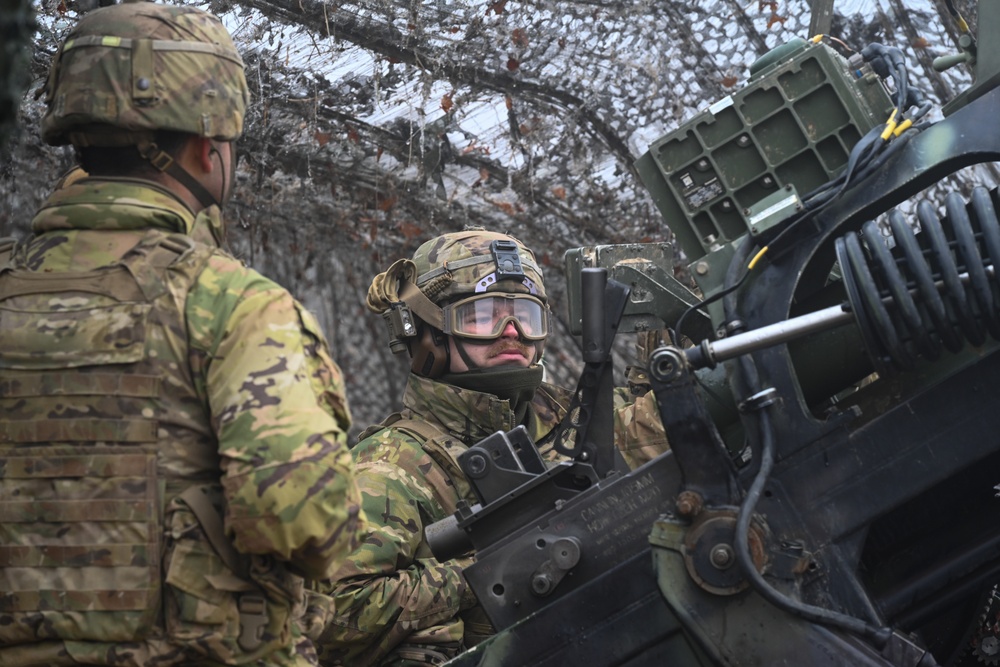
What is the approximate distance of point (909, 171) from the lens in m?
3.22

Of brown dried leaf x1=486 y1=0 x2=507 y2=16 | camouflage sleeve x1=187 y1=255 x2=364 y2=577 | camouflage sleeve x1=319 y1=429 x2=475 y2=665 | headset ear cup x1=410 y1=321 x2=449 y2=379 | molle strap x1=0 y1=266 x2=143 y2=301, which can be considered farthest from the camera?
brown dried leaf x1=486 y1=0 x2=507 y2=16

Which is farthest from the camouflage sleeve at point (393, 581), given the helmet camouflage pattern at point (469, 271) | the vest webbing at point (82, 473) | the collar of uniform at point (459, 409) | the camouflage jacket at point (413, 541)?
the vest webbing at point (82, 473)

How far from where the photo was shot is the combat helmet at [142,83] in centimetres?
275

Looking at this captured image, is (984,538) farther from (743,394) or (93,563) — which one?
(93,563)

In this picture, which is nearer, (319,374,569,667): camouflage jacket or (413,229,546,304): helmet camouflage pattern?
(319,374,569,667): camouflage jacket

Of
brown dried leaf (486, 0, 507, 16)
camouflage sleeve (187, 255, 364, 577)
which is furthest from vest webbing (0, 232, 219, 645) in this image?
brown dried leaf (486, 0, 507, 16)

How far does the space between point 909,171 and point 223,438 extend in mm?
1835

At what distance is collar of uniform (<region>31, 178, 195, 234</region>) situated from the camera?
8.98ft

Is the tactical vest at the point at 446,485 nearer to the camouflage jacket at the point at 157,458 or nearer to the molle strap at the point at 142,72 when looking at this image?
the camouflage jacket at the point at 157,458

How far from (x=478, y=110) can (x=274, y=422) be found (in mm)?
5210

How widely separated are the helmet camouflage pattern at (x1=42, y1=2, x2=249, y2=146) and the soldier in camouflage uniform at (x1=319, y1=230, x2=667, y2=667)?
Answer: 1620 millimetres

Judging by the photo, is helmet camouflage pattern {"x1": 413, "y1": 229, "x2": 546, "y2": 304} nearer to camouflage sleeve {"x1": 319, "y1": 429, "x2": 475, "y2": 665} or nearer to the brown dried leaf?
camouflage sleeve {"x1": 319, "y1": 429, "x2": 475, "y2": 665}

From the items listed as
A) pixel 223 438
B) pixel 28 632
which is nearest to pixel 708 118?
pixel 223 438

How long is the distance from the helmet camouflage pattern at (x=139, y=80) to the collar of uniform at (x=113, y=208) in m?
0.11
